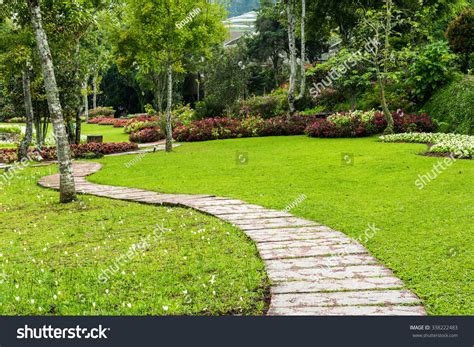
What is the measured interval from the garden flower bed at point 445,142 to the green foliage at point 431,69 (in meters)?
5.28

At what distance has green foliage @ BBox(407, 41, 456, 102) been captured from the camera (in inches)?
863

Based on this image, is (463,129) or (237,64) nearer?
(463,129)

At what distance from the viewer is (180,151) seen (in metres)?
19.8

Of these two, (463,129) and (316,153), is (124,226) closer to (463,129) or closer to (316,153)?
(316,153)

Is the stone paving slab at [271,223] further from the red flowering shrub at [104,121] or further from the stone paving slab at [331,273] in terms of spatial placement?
the red flowering shrub at [104,121]

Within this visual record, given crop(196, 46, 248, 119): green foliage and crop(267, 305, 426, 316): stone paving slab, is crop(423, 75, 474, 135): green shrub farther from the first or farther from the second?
crop(267, 305, 426, 316): stone paving slab

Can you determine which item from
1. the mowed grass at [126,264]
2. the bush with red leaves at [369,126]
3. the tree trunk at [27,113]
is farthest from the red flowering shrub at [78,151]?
the mowed grass at [126,264]

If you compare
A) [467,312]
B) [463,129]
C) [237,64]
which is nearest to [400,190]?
[467,312]

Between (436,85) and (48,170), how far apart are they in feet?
56.3

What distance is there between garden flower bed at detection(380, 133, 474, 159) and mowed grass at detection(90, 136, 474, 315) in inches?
28.3

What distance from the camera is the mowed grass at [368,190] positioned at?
17.4 feet

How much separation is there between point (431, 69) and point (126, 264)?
20.2m

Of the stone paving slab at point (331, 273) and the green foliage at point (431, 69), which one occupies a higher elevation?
the green foliage at point (431, 69)

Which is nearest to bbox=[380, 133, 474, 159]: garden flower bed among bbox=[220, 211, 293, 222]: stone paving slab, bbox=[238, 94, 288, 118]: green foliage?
bbox=[220, 211, 293, 222]: stone paving slab
